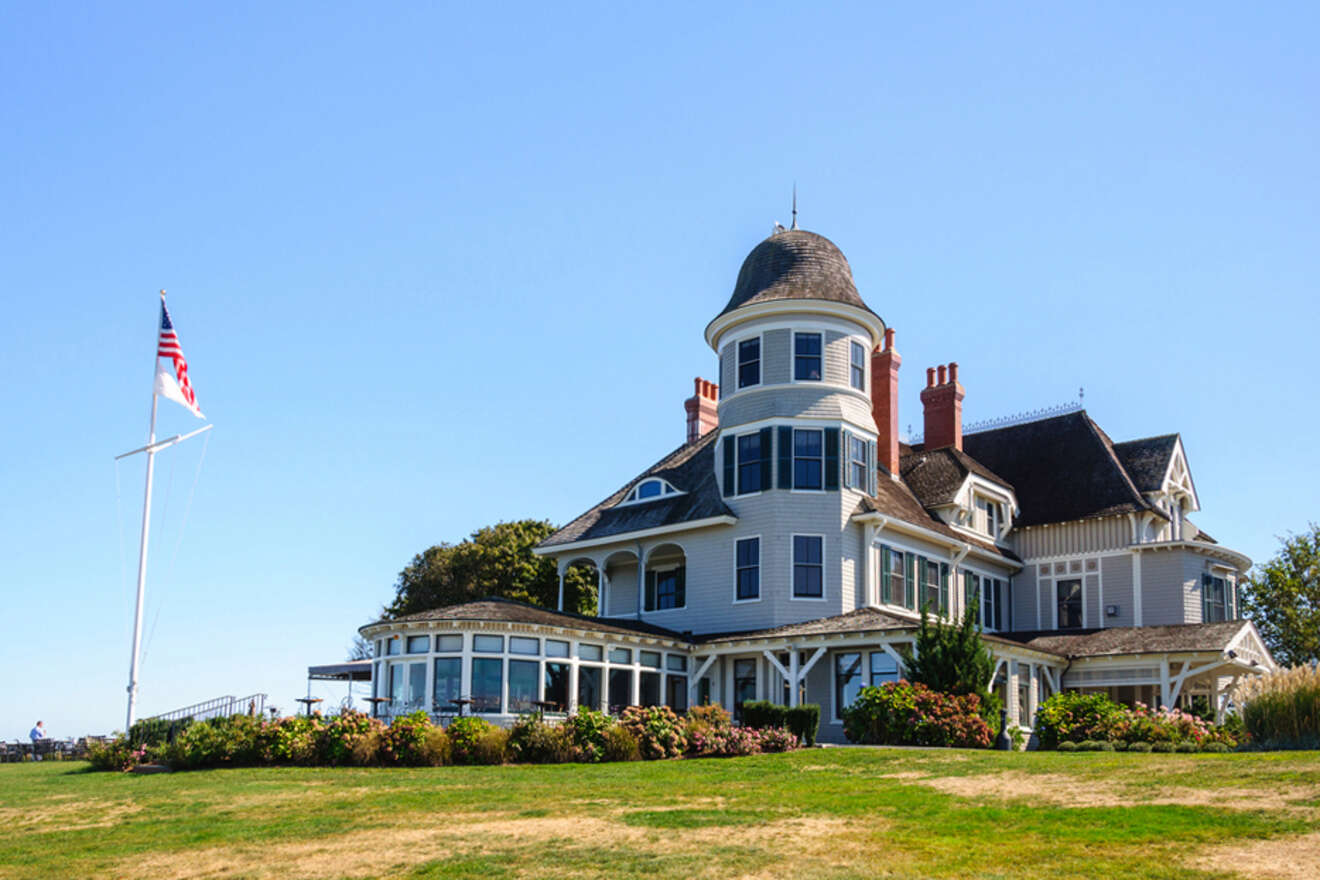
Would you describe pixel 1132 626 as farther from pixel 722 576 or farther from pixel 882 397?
pixel 722 576

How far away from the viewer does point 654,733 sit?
74.1 feet

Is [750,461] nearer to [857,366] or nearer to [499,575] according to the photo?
[857,366]

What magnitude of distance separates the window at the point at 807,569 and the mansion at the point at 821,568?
0.16ft

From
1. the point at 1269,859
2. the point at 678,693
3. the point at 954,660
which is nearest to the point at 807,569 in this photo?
the point at 678,693

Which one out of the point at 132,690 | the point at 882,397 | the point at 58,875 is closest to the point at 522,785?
the point at 58,875

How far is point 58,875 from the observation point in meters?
12.0

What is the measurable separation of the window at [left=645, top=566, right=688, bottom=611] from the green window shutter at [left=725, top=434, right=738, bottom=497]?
303 cm

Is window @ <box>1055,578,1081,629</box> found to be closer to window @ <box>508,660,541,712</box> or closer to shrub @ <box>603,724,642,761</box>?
window @ <box>508,660,541,712</box>

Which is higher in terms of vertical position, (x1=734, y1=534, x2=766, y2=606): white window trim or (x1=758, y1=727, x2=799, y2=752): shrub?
(x1=734, y1=534, x2=766, y2=606): white window trim

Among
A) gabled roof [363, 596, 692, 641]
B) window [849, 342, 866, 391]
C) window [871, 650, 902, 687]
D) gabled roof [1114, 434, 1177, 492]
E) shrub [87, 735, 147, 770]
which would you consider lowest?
shrub [87, 735, 147, 770]

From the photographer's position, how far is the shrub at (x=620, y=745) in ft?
72.6

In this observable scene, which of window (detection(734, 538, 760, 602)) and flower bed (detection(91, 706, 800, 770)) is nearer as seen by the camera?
flower bed (detection(91, 706, 800, 770))

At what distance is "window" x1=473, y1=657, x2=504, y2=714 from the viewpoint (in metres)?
26.4

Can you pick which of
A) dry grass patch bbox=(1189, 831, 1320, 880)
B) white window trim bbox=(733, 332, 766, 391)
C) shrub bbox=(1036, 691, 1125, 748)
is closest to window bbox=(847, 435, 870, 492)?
white window trim bbox=(733, 332, 766, 391)
